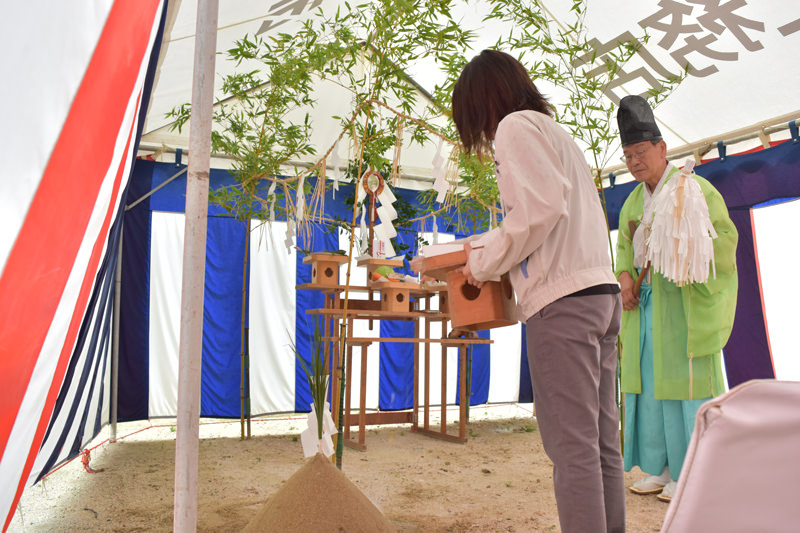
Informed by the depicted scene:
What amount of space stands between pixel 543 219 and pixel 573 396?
0.36 m

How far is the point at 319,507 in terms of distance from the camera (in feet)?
5.16

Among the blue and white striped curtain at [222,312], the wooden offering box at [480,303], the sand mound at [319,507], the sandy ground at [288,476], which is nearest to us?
the wooden offering box at [480,303]

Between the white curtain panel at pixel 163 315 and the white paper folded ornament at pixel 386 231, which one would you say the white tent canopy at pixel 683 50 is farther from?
the white paper folded ornament at pixel 386 231

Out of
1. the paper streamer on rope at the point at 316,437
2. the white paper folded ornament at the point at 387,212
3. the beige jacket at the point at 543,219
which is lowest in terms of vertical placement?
the paper streamer on rope at the point at 316,437

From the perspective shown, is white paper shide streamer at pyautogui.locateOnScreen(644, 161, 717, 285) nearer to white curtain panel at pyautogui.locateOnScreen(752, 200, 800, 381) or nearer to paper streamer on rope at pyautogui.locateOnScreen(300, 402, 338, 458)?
paper streamer on rope at pyautogui.locateOnScreen(300, 402, 338, 458)

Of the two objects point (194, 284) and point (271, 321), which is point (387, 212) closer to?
point (194, 284)

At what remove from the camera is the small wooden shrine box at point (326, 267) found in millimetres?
3732

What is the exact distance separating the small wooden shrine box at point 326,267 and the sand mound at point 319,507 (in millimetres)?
2092

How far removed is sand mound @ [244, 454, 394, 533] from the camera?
1539 mm

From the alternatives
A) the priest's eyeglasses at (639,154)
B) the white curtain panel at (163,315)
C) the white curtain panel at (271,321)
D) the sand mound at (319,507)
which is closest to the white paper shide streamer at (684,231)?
the priest's eyeglasses at (639,154)

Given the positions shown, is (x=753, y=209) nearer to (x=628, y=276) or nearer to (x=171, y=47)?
(x=628, y=276)

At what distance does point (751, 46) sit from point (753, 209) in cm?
132

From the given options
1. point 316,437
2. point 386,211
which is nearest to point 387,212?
point 386,211

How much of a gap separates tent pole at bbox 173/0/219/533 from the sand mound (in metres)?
0.46
